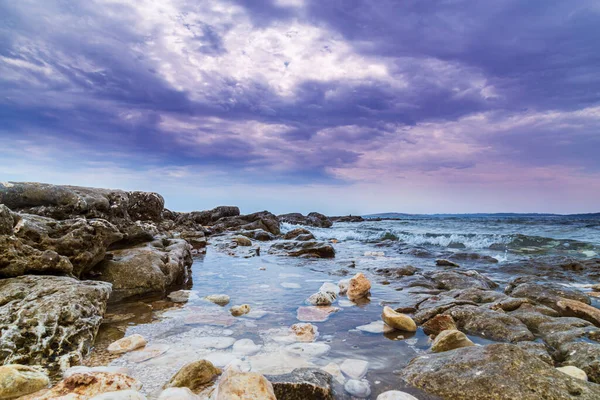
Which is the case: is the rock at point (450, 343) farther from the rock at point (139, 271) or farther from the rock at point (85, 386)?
the rock at point (139, 271)

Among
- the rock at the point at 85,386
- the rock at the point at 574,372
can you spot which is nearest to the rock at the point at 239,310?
the rock at the point at 85,386

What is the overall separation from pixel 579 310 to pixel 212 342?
624 cm

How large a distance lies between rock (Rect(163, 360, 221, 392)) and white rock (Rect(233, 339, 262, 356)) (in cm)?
78

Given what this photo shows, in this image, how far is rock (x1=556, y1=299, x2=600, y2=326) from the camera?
18.1ft

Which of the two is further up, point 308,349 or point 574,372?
point 574,372

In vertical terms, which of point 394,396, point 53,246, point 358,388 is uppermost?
point 53,246

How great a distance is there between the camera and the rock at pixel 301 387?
2.95 m

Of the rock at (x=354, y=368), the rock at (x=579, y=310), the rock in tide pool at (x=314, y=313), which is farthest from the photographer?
the rock in tide pool at (x=314, y=313)

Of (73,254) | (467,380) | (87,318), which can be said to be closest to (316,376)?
(467,380)

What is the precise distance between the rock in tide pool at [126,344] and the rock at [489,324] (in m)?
4.80

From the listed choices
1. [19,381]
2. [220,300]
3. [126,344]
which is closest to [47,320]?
[126,344]

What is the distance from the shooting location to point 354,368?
3.75 m

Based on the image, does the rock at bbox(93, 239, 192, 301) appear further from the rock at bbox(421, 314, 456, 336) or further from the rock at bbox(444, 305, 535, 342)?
the rock at bbox(444, 305, 535, 342)

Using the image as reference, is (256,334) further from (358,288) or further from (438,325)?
(358,288)
